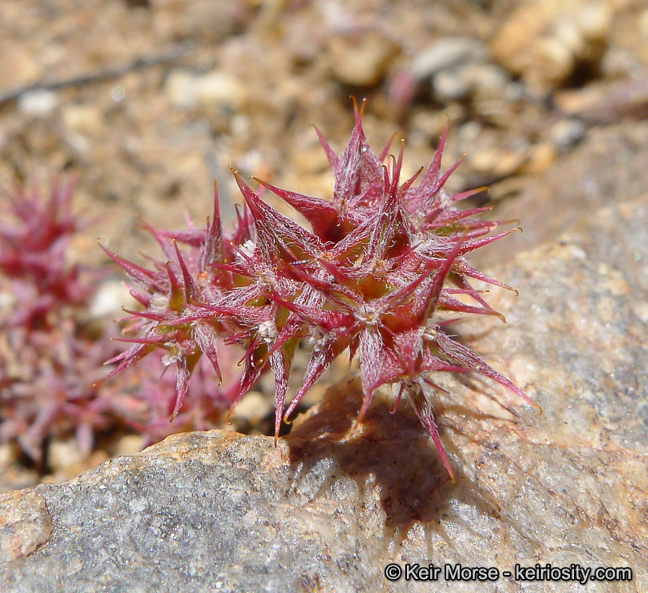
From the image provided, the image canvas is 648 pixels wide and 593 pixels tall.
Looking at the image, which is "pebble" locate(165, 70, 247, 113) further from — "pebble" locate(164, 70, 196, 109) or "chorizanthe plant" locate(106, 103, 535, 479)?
"chorizanthe plant" locate(106, 103, 535, 479)

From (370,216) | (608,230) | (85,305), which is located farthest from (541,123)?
(85,305)

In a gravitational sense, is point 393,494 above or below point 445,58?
below

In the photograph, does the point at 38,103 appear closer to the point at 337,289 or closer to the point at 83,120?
the point at 83,120

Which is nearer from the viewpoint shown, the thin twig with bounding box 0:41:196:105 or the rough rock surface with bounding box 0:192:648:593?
the rough rock surface with bounding box 0:192:648:593

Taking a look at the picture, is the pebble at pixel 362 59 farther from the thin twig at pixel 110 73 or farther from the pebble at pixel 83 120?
the pebble at pixel 83 120

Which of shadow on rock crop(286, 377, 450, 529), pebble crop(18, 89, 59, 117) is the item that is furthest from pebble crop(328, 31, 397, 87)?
shadow on rock crop(286, 377, 450, 529)

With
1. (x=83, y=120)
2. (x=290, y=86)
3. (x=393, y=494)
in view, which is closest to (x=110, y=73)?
(x=83, y=120)

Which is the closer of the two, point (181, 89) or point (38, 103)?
point (38, 103)
